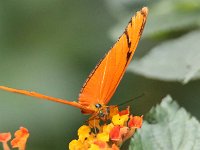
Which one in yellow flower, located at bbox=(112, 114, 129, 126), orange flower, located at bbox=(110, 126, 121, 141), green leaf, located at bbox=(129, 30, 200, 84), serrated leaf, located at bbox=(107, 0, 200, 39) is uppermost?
serrated leaf, located at bbox=(107, 0, 200, 39)

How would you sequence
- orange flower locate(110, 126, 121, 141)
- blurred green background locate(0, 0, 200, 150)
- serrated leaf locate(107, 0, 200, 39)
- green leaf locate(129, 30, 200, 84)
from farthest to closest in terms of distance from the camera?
blurred green background locate(0, 0, 200, 150)
serrated leaf locate(107, 0, 200, 39)
green leaf locate(129, 30, 200, 84)
orange flower locate(110, 126, 121, 141)

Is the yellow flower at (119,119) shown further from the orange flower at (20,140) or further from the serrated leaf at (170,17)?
the serrated leaf at (170,17)

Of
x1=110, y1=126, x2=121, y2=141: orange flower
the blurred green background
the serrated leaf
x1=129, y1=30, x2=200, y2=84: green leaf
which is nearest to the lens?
x1=110, y1=126, x2=121, y2=141: orange flower

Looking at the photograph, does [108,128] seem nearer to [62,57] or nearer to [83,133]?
[83,133]

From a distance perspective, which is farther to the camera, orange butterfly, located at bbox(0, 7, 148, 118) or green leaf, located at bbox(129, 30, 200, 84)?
green leaf, located at bbox(129, 30, 200, 84)

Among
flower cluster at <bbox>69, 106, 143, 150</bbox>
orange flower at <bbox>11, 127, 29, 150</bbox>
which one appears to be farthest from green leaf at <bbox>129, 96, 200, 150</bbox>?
orange flower at <bbox>11, 127, 29, 150</bbox>

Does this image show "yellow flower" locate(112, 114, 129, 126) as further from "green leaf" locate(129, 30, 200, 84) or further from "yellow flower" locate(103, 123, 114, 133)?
"green leaf" locate(129, 30, 200, 84)

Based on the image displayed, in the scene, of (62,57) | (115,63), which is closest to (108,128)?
(115,63)

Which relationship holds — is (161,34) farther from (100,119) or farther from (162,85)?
(100,119)
